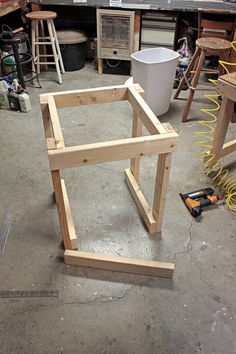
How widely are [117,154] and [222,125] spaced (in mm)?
1016

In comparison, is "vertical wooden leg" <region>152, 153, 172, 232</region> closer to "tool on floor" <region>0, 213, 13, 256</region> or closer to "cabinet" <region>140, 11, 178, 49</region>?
"tool on floor" <region>0, 213, 13, 256</region>

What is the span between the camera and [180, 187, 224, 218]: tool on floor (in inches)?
67.1

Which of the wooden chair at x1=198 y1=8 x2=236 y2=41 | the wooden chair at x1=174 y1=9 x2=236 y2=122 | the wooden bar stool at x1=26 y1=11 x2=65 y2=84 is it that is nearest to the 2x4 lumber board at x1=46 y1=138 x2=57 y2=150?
the wooden chair at x1=174 y1=9 x2=236 y2=122

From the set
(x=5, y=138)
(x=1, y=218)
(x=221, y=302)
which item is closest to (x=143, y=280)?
(x=221, y=302)

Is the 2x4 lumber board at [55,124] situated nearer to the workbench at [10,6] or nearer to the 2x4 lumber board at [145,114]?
the 2x4 lumber board at [145,114]

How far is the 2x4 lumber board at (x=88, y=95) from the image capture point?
1.52 m

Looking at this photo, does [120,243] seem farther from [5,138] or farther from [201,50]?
[201,50]

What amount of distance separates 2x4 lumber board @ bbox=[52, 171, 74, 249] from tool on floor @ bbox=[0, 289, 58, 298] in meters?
0.23

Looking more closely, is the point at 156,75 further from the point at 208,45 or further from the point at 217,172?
the point at 217,172

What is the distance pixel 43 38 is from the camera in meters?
3.13

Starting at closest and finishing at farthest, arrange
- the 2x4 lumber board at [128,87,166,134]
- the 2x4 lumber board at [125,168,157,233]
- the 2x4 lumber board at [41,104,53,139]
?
the 2x4 lumber board at [128,87,166,134], the 2x4 lumber board at [41,104,53,139], the 2x4 lumber board at [125,168,157,233]

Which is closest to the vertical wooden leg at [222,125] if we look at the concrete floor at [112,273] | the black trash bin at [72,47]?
the concrete floor at [112,273]

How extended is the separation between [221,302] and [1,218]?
1249 mm

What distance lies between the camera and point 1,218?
1692mm
